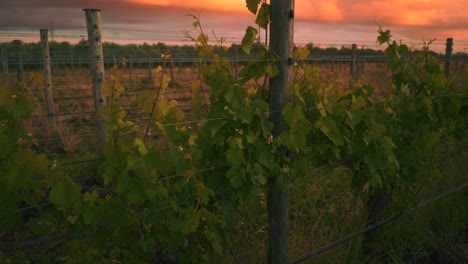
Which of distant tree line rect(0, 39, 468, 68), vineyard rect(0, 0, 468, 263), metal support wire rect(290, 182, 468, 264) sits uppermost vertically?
distant tree line rect(0, 39, 468, 68)

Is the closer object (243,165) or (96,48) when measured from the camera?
(243,165)

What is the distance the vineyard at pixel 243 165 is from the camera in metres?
1.84

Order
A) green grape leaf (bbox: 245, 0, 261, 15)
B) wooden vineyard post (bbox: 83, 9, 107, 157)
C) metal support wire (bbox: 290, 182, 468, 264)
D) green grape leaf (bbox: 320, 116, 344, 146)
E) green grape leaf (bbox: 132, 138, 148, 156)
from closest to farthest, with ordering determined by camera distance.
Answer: green grape leaf (bbox: 132, 138, 148, 156) → green grape leaf (bbox: 245, 0, 261, 15) → green grape leaf (bbox: 320, 116, 344, 146) → metal support wire (bbox: 290, 182, 468, 264) → wooden vineyard post (bbox: 83, 9, 107, 157)

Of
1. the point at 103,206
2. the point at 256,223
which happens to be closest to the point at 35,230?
the point at 103,206

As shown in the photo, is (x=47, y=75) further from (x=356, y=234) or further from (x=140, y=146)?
(x=140, y=146)

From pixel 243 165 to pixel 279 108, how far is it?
388 millimetres

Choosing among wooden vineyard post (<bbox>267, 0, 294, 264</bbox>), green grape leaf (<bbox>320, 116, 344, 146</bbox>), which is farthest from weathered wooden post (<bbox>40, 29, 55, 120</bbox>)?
green grape leaf (<bbox>320, 116, 344, 146</bbox>)

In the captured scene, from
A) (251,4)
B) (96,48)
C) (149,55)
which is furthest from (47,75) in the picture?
(149,55)

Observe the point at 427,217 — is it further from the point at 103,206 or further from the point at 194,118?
the point at 103,206

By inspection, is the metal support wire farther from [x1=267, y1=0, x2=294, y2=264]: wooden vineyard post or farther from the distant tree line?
the distant tree line

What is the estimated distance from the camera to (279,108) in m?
2.35

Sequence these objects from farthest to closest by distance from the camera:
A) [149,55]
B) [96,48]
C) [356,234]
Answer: [149,55]
[96,48]
[356,234]

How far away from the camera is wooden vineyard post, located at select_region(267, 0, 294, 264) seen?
2240 millimetres

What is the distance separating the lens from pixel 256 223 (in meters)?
3.28
